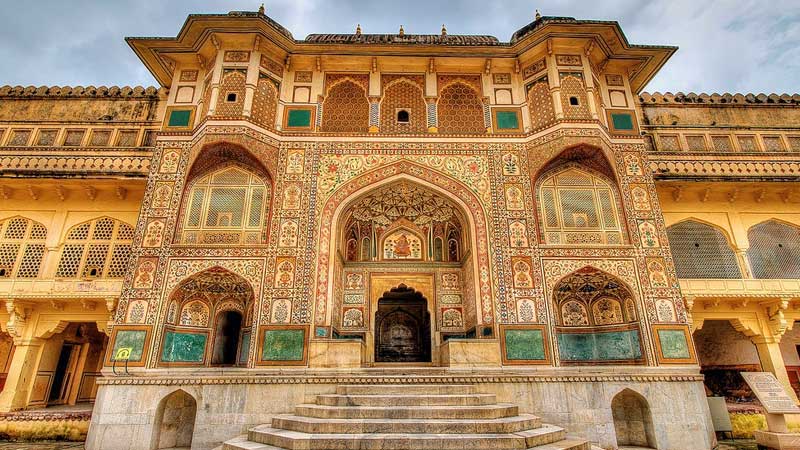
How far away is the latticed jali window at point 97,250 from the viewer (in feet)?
38.0

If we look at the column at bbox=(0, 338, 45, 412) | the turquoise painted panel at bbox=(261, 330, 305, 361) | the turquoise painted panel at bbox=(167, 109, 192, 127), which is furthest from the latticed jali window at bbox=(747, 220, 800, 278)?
the column at bbox=(0, 338, 45, 412)

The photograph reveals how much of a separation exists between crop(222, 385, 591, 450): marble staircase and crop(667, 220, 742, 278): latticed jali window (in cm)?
810

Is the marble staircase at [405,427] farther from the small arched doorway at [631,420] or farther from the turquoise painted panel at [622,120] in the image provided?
the turquoise painted panel at [622,120]

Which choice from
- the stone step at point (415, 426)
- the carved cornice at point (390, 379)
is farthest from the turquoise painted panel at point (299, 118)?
the stone step at point (415, 426)

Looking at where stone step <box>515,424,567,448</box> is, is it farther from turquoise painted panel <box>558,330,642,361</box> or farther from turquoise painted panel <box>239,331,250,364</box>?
turquoise painted panel <box>239,331,250,364</box>

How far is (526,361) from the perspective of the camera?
9.35 m

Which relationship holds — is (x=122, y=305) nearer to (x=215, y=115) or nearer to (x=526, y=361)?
(x=215, y=115)

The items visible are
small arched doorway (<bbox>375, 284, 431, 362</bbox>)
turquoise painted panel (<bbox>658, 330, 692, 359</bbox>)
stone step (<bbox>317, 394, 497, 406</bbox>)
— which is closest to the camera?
stone step (<bbox>317, 394, 497, 406</bbox>)

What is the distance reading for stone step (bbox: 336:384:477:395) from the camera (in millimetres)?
7559

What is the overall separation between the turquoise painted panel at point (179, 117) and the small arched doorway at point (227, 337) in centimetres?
521

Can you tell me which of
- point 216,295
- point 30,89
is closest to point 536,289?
point 216,295

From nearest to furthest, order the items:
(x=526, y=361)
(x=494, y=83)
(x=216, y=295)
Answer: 1. (x=526, y=361)
2. (x=216, y=295)
3. (x=494, y=83)

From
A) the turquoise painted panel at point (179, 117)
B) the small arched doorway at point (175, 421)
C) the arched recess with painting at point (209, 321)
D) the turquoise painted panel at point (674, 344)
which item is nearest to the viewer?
the small arched doorway at point (175, 421)

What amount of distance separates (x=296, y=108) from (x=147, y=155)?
450 cm
